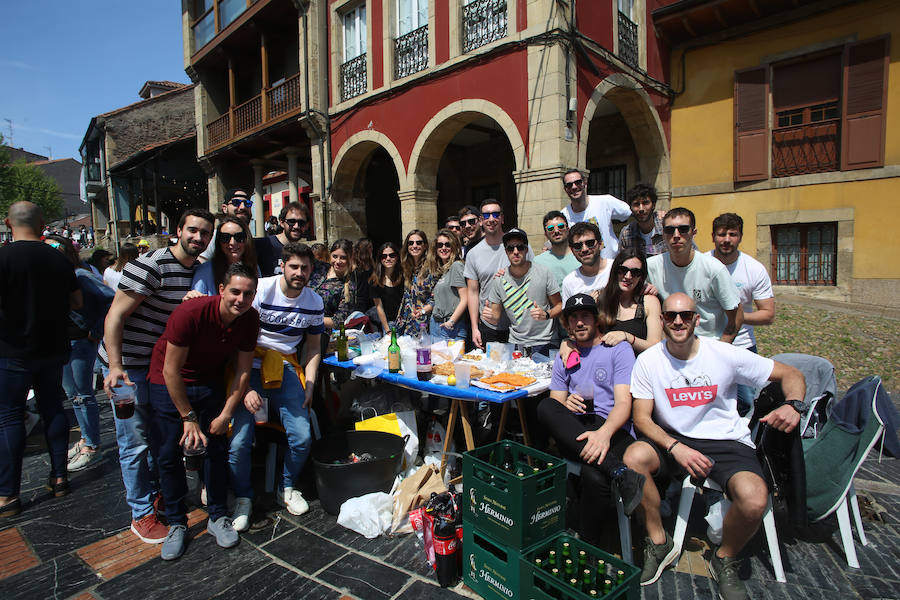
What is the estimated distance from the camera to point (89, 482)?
3.86m

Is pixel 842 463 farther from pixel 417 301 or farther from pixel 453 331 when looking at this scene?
pixel 417 301

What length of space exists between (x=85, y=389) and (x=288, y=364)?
2.24m

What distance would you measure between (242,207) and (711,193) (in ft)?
34.2

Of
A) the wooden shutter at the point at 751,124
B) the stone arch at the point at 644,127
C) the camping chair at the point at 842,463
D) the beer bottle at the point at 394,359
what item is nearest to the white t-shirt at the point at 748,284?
the camping chair at the point at 842,463

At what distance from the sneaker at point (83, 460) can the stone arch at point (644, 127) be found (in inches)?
366

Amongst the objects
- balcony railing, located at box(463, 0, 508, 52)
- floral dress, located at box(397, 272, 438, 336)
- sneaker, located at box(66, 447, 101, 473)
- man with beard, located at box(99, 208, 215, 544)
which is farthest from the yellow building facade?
sneaker, located at box(66, 447, 101, 473)

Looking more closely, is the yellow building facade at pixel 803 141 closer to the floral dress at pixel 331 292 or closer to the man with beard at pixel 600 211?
the man with beard at pixel 600 211

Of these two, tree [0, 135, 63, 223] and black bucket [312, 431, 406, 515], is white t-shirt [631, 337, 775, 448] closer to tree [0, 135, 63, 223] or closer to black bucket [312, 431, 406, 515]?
black bucket [312, 431, 406, 515]

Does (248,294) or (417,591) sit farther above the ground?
(248,294)

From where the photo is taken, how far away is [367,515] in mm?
3018

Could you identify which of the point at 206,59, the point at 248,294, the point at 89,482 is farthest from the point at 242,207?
the point at 206,59

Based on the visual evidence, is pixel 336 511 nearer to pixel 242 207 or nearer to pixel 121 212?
pixel 242 207

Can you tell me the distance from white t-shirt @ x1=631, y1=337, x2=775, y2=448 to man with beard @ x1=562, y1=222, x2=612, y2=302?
854 mm

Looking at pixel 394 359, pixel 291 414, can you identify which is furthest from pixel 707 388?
pixel 291 414
